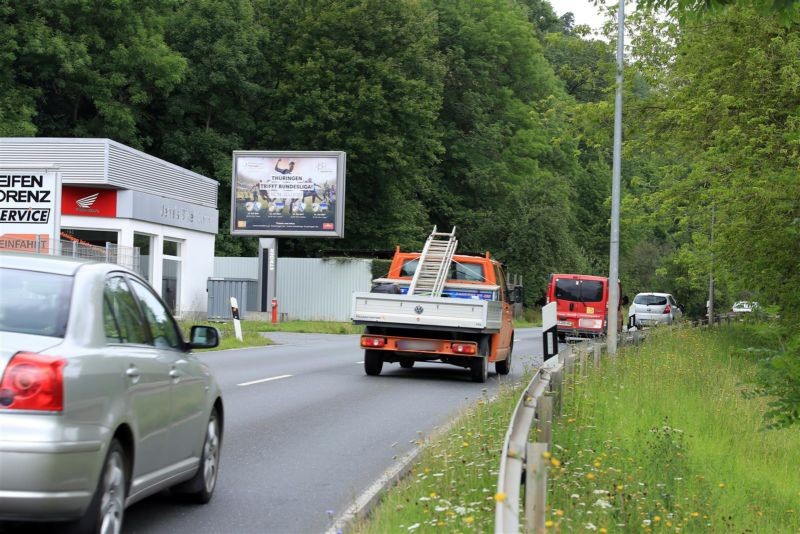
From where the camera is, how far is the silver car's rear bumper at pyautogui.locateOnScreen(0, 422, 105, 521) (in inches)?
204

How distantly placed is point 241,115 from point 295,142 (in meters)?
3.25

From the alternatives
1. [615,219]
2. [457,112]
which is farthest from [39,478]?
[457,112]

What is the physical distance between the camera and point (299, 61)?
55562 millimetres

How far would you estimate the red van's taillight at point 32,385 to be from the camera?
5.21 meters

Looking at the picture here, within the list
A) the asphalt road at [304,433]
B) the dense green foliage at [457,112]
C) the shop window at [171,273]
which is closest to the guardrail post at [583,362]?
the asphalt road at [304,433]

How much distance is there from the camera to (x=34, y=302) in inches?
230

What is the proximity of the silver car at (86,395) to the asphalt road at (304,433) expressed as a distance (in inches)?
24.9

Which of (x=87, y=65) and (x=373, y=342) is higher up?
(x=87, y=65)

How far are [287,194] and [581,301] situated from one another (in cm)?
1287

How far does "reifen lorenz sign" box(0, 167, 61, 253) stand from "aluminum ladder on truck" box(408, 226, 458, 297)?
9.11m

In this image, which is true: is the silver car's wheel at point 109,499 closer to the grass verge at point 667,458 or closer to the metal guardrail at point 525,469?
the metal guardrail at point 525,469

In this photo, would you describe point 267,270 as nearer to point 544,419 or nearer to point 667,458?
point 667,458

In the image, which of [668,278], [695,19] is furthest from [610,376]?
[668,278]

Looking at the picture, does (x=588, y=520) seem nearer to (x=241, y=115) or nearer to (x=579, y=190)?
(x=241, y=115)
